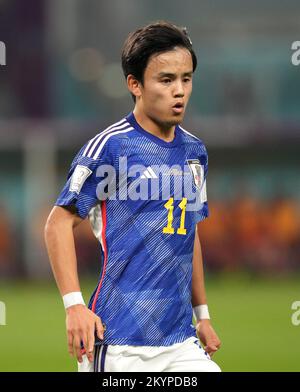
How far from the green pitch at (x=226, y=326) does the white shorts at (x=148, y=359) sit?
5.39 metres

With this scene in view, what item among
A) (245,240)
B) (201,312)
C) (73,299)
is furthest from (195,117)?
(73,299)

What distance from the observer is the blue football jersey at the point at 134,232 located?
17.5 feet

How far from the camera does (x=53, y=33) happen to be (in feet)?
92.8

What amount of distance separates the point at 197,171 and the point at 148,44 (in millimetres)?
661

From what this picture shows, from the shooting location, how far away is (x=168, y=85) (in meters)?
5.39

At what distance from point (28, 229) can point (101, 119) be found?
9.82 feet

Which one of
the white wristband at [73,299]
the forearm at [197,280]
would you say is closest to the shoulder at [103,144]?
the white wristband at [73,299]

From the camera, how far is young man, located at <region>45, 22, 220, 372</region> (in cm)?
532

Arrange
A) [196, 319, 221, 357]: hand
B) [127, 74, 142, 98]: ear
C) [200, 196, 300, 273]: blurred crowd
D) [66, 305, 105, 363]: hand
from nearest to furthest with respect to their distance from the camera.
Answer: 1. [66, 305, 105, 363]: hand
2. [127, 74, 142, 98]: ear
3. [196, 319, 221, 357]: hand
4. [200, 196, 300, 273]: blurred crowd

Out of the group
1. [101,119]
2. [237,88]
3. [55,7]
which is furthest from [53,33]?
[237,88]

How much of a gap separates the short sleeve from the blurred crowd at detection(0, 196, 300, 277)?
18.6 meters

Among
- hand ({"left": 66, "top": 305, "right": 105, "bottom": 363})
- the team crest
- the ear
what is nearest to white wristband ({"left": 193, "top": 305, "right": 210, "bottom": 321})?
the team crest

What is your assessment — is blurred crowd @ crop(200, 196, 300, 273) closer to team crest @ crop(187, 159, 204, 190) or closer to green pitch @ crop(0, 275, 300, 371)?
Result: green pitch @ crop(0, 275, 300, 371)

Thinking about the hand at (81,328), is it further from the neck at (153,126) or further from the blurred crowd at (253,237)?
the blurred crowd at (253,237)
